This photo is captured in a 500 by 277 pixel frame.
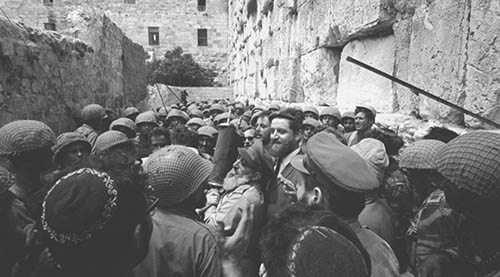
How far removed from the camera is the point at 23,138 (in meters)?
2.36

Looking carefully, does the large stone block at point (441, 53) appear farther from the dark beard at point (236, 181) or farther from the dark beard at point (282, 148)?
the dark beard at point (236, 181)

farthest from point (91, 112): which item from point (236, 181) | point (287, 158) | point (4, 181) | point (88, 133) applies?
point (4, 181)

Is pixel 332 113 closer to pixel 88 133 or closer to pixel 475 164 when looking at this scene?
pixel 88 133

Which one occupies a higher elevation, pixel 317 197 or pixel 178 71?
pixel 178 71

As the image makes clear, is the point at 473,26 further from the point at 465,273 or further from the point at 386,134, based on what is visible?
the point at 465,273

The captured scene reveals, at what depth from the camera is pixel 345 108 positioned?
15.7ft

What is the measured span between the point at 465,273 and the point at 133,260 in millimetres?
1112

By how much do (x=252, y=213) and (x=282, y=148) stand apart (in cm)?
122

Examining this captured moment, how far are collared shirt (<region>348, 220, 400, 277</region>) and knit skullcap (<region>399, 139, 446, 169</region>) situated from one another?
2.99 feet

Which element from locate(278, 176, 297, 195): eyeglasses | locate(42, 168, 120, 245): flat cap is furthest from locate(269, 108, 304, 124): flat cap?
locate(42, 168, 120, 245): flat cap

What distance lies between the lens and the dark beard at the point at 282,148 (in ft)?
10.3

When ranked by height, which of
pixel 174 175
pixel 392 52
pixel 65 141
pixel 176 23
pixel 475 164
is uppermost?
pixel 176 23

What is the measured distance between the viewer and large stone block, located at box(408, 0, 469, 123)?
2.70 metres

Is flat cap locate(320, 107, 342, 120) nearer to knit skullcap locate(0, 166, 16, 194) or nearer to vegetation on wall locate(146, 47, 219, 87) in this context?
knit skullcap locate(0, 166, 16, 194)
